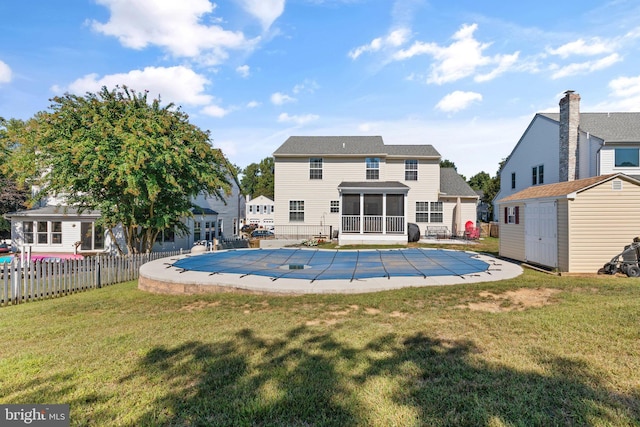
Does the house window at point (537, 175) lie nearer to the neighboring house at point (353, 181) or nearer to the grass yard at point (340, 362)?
the neighboring house at point (353, 181)

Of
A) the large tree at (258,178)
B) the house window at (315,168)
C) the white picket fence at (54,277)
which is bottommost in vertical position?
the white picket fence at (54,277)

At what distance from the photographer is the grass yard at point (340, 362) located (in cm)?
273

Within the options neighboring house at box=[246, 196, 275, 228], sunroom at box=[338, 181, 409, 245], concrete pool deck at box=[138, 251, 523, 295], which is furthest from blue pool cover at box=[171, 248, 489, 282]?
neighboring house at box=[246, 196, 275, 228]

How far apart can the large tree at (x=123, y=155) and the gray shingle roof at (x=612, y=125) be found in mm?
21258

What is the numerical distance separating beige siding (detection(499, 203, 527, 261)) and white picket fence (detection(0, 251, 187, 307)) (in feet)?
48.9

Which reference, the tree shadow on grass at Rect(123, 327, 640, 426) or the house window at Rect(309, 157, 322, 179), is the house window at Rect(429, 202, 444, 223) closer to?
the house window at Rect(309, 157, 322, 179)

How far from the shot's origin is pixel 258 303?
6770 mm

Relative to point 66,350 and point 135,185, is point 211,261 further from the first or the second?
point 66,350

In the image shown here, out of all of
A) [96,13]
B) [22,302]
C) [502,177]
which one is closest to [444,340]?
[22,302]

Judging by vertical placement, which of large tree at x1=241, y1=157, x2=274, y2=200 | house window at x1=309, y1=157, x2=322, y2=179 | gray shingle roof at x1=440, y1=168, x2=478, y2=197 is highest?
large tree at x1=241, y1=157, x2=274, y2=200

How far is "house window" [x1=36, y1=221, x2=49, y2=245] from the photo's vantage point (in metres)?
19.4

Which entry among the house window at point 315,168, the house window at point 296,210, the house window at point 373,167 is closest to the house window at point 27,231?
the house window at point 296,210

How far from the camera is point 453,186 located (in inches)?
973

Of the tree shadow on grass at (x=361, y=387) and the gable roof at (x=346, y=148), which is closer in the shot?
the tree shadow on grass at (x=361, y=387)
